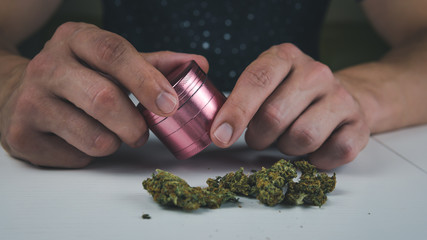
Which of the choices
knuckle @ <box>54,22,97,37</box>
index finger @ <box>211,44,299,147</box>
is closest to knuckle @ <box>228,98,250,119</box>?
index finger @ <box>211,44,299,147</box>

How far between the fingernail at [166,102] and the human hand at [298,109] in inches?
3.5

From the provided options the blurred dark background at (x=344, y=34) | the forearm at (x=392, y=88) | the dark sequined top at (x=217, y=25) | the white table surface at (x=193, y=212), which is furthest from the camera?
the blurred dark background at (x=344, y=34)

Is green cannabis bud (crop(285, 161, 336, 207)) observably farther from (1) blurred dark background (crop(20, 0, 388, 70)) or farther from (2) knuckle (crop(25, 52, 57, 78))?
(1) blurred dark background (crop(20, 0, 388, 70))

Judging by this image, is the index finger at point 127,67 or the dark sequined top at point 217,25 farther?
the dark sequined top at point 217,25

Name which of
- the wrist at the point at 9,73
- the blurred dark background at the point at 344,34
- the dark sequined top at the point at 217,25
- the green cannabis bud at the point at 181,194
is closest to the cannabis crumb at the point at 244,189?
the green cannabis bud at the point at 181,194

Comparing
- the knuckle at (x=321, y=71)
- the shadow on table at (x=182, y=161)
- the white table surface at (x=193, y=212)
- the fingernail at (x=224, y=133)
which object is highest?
the knuckle at (x=321, y=71)

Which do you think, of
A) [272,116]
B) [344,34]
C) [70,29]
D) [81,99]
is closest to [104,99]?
[81,99]

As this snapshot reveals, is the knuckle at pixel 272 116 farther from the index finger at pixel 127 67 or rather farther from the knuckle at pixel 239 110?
the index finger at pixel 127 67

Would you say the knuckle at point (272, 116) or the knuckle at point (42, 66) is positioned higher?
the knuckle at point (42, 66)

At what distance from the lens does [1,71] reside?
0.86 m

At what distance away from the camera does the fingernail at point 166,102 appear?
57 centimetres

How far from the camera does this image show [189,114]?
0.61 m

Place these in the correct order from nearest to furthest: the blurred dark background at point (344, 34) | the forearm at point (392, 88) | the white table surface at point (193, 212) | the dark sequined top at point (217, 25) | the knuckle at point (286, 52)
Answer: the white table surface at point (193, 212) → the knuckle at point (286, 52) → the forearm at point (392, 88) → the dark sequined top at point (217, 25) → the blurred dark background at point (344, 34)

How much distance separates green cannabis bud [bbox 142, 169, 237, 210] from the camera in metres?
0.53
